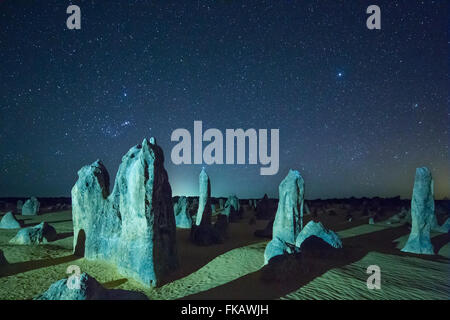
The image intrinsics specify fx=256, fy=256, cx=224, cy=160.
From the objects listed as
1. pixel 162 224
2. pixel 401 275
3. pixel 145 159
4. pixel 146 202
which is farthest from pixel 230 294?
pixel 401 275

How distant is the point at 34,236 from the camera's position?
45.4 ft

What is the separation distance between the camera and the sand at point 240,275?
755cm

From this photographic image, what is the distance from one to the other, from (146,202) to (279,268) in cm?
492


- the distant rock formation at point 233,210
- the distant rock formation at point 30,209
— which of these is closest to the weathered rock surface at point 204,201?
the distant rock formation at point 233,210

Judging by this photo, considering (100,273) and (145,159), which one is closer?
(145,159)

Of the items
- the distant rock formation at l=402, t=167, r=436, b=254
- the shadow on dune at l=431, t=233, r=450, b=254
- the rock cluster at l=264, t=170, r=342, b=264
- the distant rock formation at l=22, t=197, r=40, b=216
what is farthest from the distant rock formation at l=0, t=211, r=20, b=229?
the shadow on dune at l=431, t=233, r=450, b=254

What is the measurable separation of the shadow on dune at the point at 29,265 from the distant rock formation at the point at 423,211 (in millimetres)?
16792

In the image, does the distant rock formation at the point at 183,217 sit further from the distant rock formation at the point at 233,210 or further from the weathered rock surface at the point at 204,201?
the distant rock formation at the point at 233,210

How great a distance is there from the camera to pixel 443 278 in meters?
9.41

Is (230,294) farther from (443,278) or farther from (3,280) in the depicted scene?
(443,278)

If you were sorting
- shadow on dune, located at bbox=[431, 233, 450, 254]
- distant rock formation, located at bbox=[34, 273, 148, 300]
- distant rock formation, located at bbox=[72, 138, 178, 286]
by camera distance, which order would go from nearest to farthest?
distant rock formation, located at bbox=[34, 273, 148, 300] → distant rock formation, located at bbox=[72, 138, 178, 286] → shadow on dune, located at bbox=[431, 233, 450, 254]

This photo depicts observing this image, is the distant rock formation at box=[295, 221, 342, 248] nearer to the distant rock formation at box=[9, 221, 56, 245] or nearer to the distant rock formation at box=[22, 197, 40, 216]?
the distant rock formation at box=[9, 221, 56, 245]

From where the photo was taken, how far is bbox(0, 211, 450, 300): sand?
24.8 ft

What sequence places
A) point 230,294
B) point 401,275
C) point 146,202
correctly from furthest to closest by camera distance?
point 401,275
point 146,202
point 230,294
